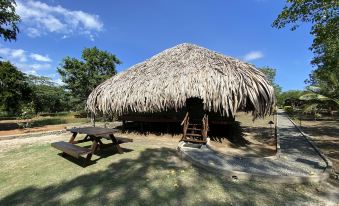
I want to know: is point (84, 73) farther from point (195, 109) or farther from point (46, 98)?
point (46, 98)

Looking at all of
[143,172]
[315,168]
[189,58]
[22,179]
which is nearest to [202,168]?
[143,172]

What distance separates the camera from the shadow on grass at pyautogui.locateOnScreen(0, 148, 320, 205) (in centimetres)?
369

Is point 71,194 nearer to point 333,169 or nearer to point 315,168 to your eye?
point 315,168

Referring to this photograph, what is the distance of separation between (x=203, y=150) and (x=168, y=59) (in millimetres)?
6116

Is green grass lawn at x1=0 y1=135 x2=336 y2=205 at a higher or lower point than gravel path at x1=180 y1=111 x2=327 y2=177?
lower

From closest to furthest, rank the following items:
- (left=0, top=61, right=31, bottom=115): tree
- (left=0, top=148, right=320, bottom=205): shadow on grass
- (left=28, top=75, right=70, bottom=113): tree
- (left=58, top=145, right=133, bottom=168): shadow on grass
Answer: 1. (left=0, top=148, right=320, bottom=205): shadow on grass
2. (left=58, top=145, right=133, bottom=168): shadow on grass
3. (left=0, top=61, right=31, bottom=115): tree
4. (left=28, top=75, right=70, bottom=113): tree

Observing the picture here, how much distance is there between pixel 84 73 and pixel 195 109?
54.2 feet

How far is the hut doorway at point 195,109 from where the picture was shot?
10.1m

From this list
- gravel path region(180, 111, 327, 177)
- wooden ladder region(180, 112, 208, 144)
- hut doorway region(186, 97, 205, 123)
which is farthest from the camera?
hut doorway region(186, 97, 205, 123)

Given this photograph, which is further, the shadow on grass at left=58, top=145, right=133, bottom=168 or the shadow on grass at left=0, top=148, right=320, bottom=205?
the shadow on grass at left=58, top=145, right=133, bottom=168

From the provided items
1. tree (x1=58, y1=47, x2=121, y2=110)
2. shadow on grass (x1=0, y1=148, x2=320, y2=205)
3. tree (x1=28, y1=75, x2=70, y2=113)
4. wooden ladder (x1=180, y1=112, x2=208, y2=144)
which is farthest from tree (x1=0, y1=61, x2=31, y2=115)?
shadow on grass (x1=0, y1=148, x2=320, y2=205)

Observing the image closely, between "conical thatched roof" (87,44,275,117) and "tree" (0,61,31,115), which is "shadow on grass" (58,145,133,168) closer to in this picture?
"conical thatched roof" (87,44,275,117)

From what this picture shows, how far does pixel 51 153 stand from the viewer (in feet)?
23.7

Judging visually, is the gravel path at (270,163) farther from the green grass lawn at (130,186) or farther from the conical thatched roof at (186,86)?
the conical thatched roof at (186,86)
